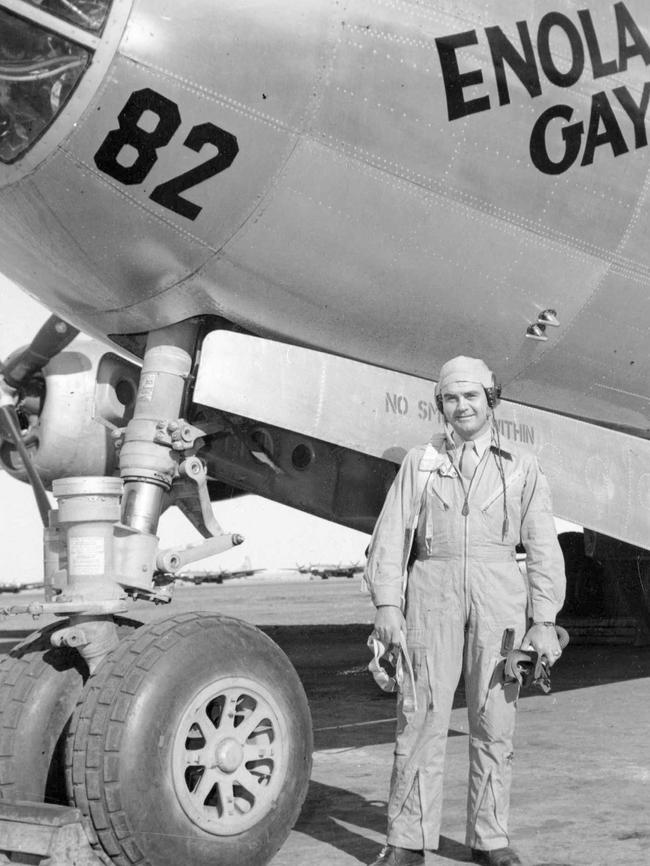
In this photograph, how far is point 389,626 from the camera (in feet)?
14.7

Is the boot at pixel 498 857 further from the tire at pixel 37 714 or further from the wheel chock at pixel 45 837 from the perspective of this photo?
the tire at pixel 37 714

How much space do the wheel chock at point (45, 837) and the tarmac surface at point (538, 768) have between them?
89cm

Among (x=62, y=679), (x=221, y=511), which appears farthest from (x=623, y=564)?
(x=221, y=511)

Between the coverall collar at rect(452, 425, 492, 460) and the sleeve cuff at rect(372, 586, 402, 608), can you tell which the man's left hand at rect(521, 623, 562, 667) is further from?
the coverall collar at rect(452, 425, 492, 460)

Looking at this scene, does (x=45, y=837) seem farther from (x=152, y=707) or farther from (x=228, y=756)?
(x=228, y=756)

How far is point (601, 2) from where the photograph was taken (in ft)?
20.3

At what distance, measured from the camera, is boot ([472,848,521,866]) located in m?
4.43

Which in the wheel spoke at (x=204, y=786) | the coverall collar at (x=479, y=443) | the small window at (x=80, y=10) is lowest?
the wheel spoke at (x=204, y=786)

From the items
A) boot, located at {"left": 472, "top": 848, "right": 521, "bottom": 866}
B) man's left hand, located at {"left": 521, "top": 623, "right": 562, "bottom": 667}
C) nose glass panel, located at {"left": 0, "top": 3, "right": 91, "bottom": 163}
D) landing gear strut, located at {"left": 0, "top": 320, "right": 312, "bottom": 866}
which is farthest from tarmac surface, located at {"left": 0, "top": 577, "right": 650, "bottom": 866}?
nose glass panel, located at {"left": 0, "top": 3, "right": 91, "bottom": 163}

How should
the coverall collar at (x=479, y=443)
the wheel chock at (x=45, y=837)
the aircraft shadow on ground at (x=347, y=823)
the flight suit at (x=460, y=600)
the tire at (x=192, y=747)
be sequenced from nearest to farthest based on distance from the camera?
the wheel chock at (x=45, y=837) < the tire at (x=192, y=747) < the flight suit at (x=460, y=600) < the aircraft shadow on ground at (x=347, y=823) < the coverall collar at (x=479, y=443)

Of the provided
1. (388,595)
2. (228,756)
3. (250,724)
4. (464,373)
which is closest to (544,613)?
(388,595)

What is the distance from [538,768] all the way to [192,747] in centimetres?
243

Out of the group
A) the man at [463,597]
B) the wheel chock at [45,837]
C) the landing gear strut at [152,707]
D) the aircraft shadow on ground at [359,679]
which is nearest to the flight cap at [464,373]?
the man at [463,597]

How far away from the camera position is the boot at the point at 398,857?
446cm
